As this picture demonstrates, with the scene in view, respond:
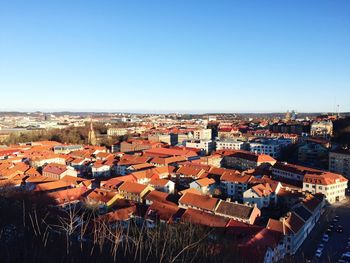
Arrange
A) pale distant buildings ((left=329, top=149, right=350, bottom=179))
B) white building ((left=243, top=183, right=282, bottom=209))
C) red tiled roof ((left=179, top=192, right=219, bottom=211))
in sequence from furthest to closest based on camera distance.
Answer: pale distant buildings ((left=329, top=149, right=350, bottom=179)), white building ((left=243, top=183, right=282, bottom=209)), red tiled roof ((left=179, top=192, right=219, bottom=211))

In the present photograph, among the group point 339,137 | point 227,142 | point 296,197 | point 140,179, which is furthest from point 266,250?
point 339,137

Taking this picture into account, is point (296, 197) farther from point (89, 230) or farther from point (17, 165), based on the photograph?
point (17, 165)

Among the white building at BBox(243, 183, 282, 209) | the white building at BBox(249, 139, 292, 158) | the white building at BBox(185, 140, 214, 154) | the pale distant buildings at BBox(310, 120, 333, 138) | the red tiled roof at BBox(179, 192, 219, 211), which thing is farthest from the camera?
the pale distant buildings at BBox(310, 120, 333, 138)

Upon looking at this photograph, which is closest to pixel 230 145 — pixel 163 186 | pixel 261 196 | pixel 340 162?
pixel 340 162

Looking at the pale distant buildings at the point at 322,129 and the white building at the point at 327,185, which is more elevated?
the pale distant buildings at the point at 322,129

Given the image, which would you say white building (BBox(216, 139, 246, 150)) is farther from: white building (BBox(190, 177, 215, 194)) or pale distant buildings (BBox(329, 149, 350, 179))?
white building (BBox(190, 177, 215, 194))

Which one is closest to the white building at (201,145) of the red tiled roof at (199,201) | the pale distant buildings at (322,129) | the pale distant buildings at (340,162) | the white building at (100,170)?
the white building at (100,170)

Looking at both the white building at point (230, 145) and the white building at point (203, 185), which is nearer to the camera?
the white building at point (203, 185)

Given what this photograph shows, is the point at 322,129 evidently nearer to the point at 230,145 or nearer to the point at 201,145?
the point at 230,145

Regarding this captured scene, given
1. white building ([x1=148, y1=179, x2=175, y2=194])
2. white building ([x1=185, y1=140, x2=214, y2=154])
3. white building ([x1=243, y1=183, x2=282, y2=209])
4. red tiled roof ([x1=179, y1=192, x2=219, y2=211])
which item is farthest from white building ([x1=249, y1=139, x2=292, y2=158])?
red tiled roof ([x1=179, y1=192, x2=219, y2=211])

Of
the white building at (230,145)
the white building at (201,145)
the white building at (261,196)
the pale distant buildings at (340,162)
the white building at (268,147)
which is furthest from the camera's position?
the white building at (201,145)

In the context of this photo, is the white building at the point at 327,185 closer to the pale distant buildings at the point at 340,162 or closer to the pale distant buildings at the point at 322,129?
the pale distant buildings at the point at 340,162

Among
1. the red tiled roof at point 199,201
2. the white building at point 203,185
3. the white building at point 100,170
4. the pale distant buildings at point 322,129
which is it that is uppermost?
the pale distant buildings at point 322,129
